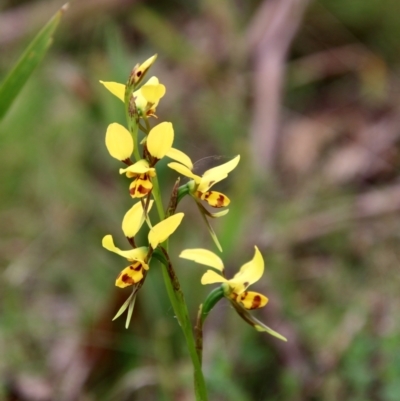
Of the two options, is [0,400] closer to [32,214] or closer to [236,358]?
[236,358]

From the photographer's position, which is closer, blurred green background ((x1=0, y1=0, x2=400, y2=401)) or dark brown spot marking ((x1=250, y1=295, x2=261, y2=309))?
dark brown spot marking ((x1=250, y1=295, x2=261, y2=309))

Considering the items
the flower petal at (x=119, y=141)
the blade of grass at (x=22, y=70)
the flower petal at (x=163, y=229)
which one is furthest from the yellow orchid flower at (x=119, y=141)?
the blade of grass at (x=22, y=70)

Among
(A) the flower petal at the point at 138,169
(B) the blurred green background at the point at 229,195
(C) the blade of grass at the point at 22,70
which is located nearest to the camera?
(A) the flower petal at the point at 138,169

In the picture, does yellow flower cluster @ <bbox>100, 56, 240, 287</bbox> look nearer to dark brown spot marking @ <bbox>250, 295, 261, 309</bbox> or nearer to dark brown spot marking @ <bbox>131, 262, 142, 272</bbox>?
dark brown spot marking @ <bbox>131, 262, 142, 272</bbox>

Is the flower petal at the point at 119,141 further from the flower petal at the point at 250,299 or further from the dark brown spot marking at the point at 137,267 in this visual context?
the flower petal at the point at 250,299

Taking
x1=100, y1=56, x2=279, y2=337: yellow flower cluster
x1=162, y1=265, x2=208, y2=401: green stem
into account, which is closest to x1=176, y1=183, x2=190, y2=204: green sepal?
x1=100, y1=56, x2=279, y2=337: yellow flower cluster

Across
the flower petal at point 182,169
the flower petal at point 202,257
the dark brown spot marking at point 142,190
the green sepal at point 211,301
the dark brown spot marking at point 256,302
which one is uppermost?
the dark brown spot marking at point 142,190
